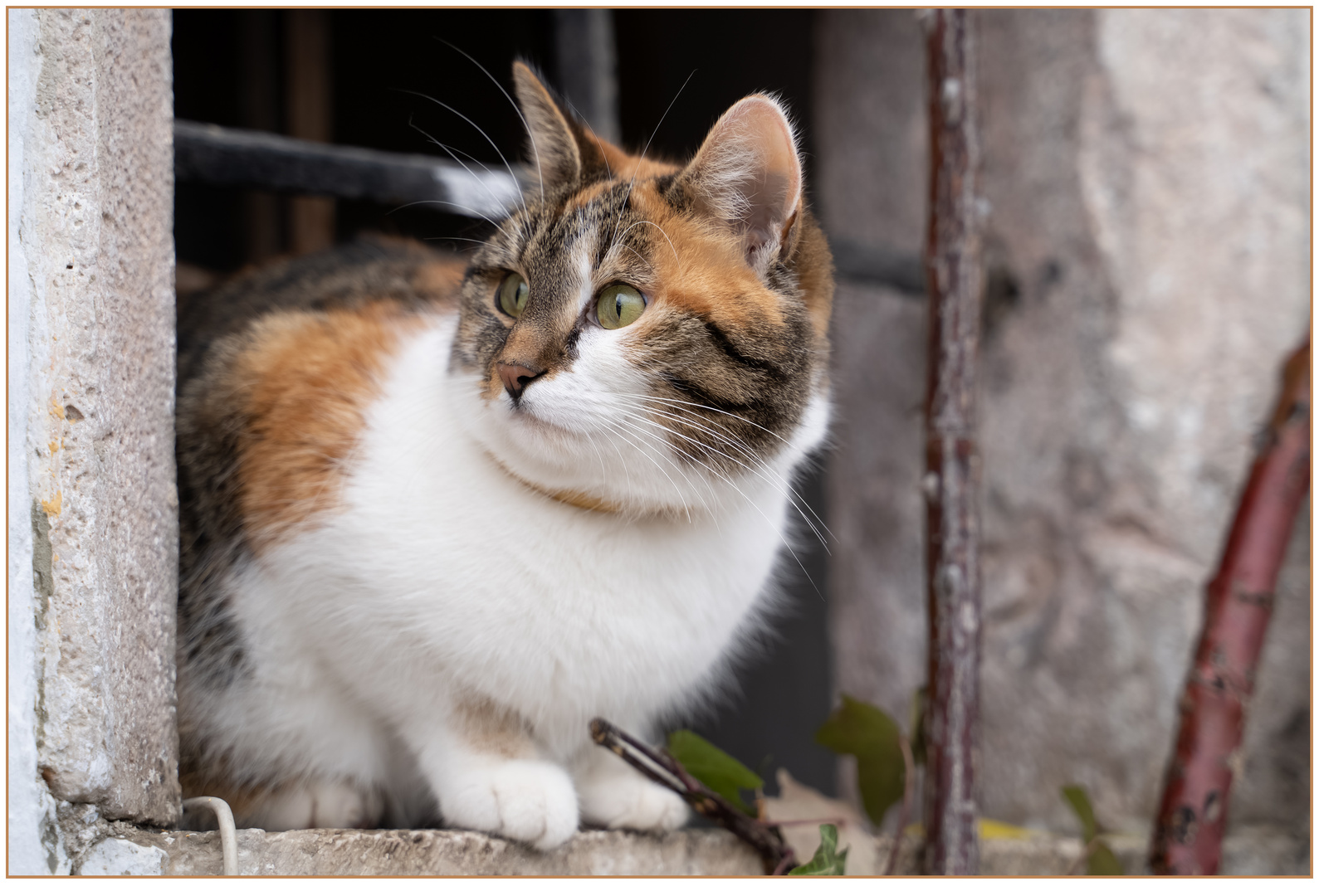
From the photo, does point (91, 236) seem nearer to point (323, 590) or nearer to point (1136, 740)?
point (323, 590)

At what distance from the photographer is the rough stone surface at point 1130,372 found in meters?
1.61

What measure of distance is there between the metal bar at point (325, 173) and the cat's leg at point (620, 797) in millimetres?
715

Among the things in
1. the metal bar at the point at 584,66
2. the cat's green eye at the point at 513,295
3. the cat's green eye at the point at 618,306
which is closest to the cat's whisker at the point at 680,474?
the cat's green eye at the point at 618,306

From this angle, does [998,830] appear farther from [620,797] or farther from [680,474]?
[680,474]

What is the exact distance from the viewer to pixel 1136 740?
162 cm

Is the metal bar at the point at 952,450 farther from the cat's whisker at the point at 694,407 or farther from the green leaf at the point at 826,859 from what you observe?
the cat's whisker at the point at 694,407

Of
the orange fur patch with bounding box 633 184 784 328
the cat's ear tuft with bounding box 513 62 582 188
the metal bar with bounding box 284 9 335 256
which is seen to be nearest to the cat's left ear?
the cat's ear tuft with bounding box 513 62 582 188

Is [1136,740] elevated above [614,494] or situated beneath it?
situated beneath

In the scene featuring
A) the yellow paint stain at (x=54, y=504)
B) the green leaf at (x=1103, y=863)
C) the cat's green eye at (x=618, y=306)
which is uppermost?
the cat's green eye at (x=618, y=306)

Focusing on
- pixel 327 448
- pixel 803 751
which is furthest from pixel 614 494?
pixel 803 751

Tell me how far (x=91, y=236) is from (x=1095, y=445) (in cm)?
159

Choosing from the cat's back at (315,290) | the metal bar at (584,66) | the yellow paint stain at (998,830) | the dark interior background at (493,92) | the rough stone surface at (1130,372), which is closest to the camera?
the cat's back at (315,290)

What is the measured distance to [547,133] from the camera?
1078mm

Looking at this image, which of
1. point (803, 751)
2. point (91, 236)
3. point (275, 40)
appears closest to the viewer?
point (91, 236)
